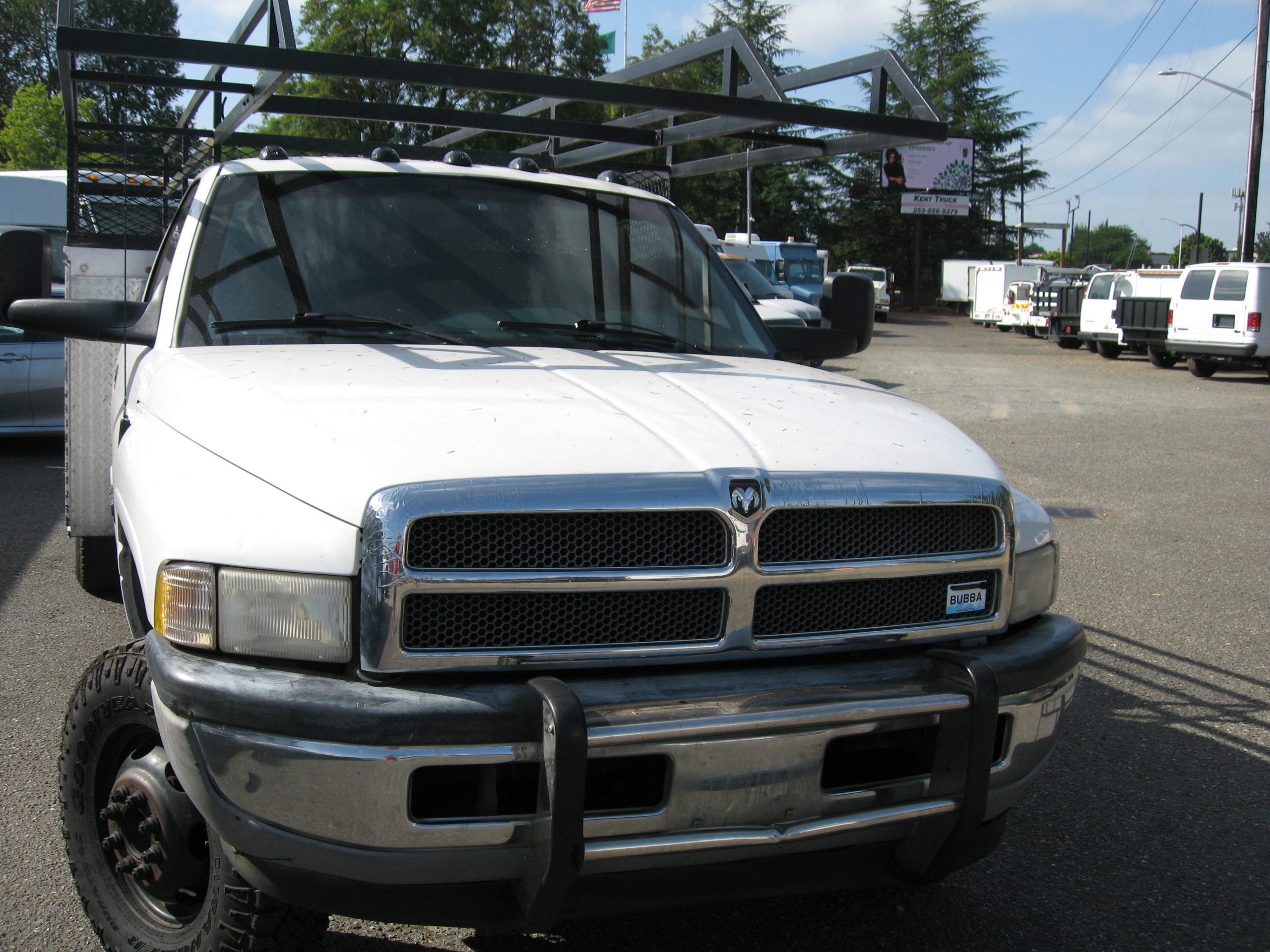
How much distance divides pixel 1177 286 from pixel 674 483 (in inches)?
996

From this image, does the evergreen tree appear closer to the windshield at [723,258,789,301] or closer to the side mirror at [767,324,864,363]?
the windshield at [723,258,789,301]

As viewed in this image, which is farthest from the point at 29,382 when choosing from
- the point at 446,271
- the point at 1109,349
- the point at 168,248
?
the point at 1109,349

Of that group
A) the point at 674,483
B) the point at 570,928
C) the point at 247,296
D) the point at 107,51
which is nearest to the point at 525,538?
the point at 674,483

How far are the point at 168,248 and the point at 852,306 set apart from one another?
251 cm

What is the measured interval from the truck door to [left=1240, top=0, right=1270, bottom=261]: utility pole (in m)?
27.2

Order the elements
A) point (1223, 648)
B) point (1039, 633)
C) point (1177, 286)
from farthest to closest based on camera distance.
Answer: point (1177, 286) < point (1223, 648) < point (1039, 633)

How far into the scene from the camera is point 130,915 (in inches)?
103

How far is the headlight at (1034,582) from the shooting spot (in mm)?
2734

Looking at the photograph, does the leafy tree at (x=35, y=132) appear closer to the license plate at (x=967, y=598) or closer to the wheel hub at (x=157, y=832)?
the wheel hub at (x=157, y=832)

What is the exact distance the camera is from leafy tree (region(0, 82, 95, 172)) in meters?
40.2

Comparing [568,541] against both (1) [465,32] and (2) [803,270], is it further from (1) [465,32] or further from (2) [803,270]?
(1) [465,32]

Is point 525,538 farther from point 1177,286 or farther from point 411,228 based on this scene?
point 1177,286

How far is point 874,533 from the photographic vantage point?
2467 mm

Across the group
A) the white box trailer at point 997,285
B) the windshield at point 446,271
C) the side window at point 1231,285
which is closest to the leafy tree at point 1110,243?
the white box trailer at point 997,285
